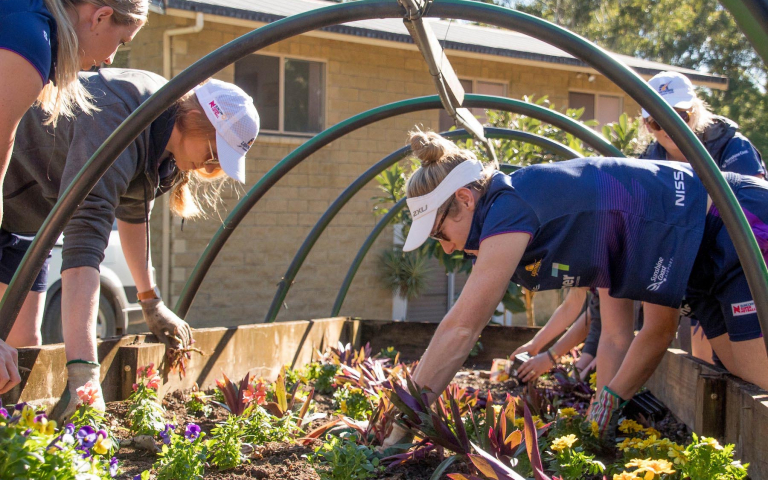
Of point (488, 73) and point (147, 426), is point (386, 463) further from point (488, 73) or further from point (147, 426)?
point (488, 73)

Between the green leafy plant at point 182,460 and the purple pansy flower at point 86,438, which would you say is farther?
the green leafy plant at point 182,460

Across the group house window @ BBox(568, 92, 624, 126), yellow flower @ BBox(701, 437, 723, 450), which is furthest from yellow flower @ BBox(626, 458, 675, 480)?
house window @ BBox(568, 92, 624, 126)

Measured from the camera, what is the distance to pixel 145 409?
8.80 feet

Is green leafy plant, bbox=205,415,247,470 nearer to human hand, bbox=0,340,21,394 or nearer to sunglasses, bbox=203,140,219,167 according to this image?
human hand, bbox=0,340,21,394

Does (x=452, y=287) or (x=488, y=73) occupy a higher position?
(x=488, y=73)

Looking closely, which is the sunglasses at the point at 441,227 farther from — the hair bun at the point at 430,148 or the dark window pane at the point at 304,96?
the dark window pane at the point at 304,96

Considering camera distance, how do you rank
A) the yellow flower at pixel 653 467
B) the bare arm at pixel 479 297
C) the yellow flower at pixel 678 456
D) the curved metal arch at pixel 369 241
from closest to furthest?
the yellow flower at pixel 653 467
the yellow flower at pixel 678 456
the bare arm at pixel 479 297
the curved metal arch at pixel 369 241

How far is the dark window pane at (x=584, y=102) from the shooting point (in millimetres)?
12734

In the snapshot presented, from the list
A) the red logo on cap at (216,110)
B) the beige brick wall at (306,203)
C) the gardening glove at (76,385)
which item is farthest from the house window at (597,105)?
the gardening glove at (76,385)

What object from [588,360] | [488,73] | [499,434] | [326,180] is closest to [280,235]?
[326,180]

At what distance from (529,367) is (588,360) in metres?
0.52

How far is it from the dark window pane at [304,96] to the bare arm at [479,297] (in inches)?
323

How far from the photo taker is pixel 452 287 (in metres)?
11.7

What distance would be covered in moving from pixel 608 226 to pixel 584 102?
11.0 metres
